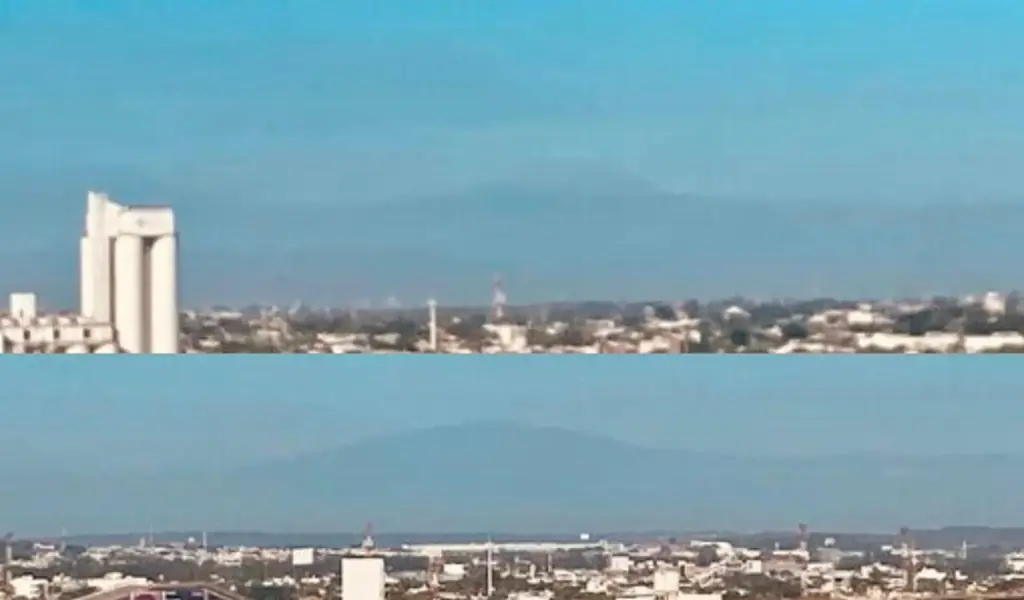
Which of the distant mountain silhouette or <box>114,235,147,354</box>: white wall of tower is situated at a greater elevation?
<box>114,235,147,354</box>: white wall of tower

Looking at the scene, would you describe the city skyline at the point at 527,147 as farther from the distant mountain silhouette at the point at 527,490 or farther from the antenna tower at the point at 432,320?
the distant mountain silhouette at the point at 527,490

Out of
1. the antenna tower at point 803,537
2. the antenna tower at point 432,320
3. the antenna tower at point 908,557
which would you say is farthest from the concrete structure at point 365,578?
the antenna tower at point 908,557

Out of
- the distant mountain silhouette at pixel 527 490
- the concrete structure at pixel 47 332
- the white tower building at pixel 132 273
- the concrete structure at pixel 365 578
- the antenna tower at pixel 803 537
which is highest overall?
the white tower building at pixel 132 273

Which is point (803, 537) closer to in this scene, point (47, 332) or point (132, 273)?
point (132, 273)

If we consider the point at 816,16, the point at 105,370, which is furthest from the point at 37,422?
the point at 816,16

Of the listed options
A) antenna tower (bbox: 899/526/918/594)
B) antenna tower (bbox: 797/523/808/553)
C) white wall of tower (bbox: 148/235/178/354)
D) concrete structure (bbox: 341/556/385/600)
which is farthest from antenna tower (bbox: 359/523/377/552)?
antenna tower (bbox: 899/526/918/594)

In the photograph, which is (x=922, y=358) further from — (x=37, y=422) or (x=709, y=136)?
(x=37, y=422)

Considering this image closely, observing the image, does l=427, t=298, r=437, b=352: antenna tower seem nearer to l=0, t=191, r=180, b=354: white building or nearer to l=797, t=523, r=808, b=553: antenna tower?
l=0, t=191, r=180, b=354: white building
